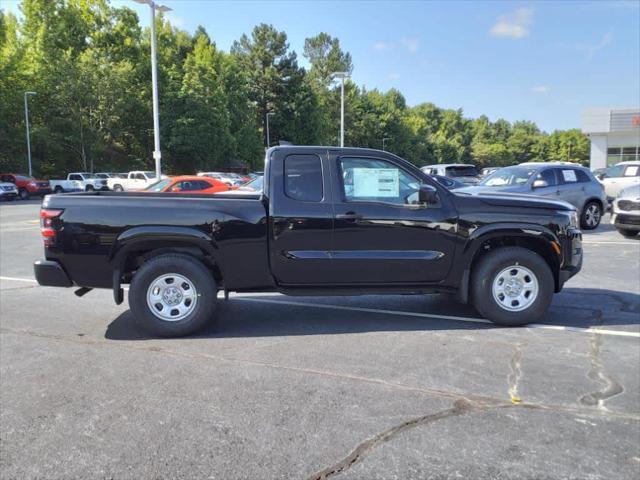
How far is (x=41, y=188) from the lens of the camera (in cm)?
3719

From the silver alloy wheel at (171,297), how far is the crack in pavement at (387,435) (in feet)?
8.99

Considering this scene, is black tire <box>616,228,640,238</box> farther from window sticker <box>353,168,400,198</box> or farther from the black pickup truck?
window sticker <box>353,168,400,198</box>

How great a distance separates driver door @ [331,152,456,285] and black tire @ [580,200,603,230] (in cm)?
1036

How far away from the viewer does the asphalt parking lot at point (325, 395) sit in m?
3.12

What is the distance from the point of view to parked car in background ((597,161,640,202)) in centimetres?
1923

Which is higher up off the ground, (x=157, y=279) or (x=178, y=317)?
(x=157, y=279)

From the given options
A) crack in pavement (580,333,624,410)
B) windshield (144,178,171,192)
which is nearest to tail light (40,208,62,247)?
crack in pavement (580,333,624,410)

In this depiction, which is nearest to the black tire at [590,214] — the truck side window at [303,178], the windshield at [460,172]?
the windshield at [460,172]

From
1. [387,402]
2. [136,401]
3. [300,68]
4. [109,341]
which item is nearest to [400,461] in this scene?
[387,402]

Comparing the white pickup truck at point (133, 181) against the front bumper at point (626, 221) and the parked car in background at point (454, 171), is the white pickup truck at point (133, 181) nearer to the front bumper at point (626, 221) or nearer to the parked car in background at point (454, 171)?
the parked car in background at point (454, 171)

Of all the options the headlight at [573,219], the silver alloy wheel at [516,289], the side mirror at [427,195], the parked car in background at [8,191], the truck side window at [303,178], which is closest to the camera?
the side mirror at [427,195]

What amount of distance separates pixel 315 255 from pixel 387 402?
2018 mm

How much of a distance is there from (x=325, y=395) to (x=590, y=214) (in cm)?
1281

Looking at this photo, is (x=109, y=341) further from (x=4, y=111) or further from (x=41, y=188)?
(x=4, y=111)
